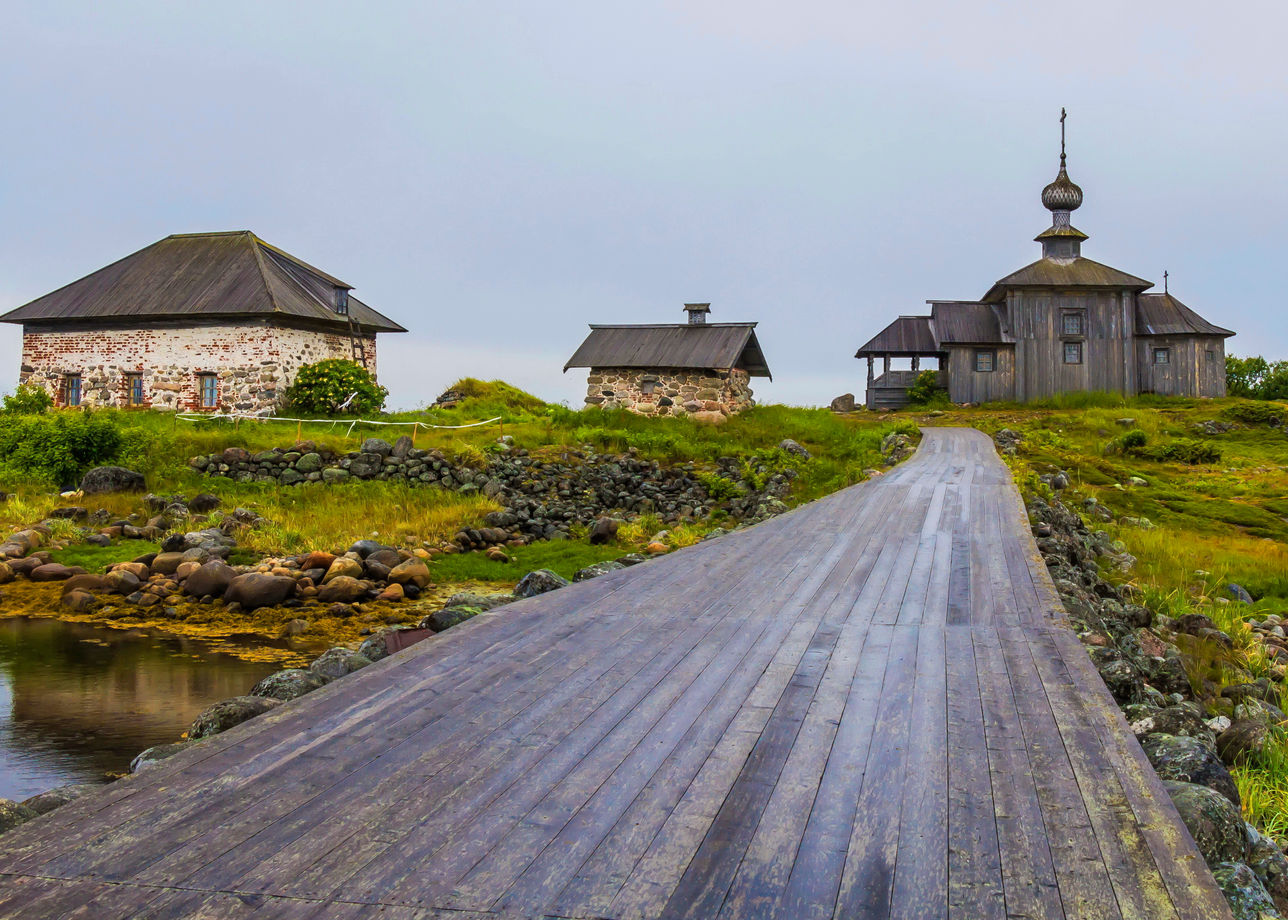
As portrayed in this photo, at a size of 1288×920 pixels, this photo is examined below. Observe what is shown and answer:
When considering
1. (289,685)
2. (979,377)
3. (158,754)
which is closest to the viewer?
(158,754)

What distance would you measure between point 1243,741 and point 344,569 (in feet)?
37.9

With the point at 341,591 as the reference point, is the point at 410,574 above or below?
above

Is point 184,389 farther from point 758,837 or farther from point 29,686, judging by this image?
point 758,837

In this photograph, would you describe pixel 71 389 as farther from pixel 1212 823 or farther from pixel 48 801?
pixel 1212 823

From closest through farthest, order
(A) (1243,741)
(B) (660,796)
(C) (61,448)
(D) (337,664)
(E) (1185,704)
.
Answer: (B) (660,796) → (D) (337,664) → (E) (1185,704) → (A) (1243,741) → (C) (61,448)

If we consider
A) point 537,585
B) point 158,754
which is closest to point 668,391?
point 537,585

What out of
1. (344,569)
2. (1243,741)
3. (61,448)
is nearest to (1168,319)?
(344,569)

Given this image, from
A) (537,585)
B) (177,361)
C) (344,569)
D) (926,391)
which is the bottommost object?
(344,569)

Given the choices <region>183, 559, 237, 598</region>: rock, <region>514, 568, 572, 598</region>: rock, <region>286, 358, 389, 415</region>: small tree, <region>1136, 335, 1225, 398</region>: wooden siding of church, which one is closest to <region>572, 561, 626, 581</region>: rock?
<region>514, 568, 572, 598</region>: rock

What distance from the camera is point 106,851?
3.57 meters

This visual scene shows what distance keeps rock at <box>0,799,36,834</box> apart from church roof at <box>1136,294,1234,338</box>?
132ft

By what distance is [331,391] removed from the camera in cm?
2962

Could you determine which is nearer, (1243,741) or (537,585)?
(1243,741)

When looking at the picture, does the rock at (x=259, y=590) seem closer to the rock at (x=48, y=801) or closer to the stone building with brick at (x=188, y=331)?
the rock at (x=48, y=801)
